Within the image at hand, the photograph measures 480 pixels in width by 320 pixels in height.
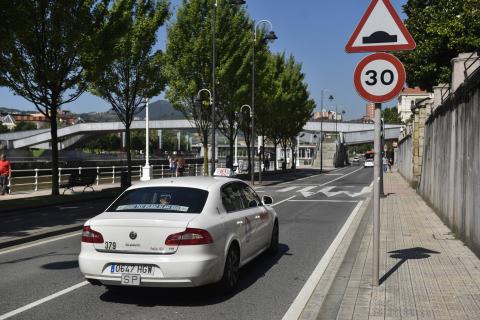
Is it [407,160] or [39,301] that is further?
[407,160]

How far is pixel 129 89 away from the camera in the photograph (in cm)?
2722

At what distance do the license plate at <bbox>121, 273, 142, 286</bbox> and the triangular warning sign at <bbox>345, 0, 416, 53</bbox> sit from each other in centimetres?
363

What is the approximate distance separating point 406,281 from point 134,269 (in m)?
3.44

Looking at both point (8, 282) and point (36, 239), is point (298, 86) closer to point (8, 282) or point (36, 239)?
point (36, 239)

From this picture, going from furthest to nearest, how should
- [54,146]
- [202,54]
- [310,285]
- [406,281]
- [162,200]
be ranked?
1. [202,54]
2. [54,146]
3. [310,285]
4. [406,281]
5. [162,200]

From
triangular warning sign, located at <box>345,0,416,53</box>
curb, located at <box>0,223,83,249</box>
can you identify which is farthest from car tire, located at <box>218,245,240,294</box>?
curb, located at <box>0,223,83,249</box>

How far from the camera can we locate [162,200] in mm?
6824

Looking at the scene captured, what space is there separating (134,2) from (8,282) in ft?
66.5

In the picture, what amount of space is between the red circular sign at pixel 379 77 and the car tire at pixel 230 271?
→ 2.53 metres

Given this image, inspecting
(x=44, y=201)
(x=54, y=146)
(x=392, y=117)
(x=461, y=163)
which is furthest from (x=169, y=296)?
(x=392, y=117)

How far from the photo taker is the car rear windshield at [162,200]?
21.8 feet

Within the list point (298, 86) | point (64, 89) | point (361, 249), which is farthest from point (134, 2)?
point (298, 86)

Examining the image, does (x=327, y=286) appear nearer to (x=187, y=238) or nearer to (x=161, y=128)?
(x=187, y=238)

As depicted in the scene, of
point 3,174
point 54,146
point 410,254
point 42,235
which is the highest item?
point 54,146
